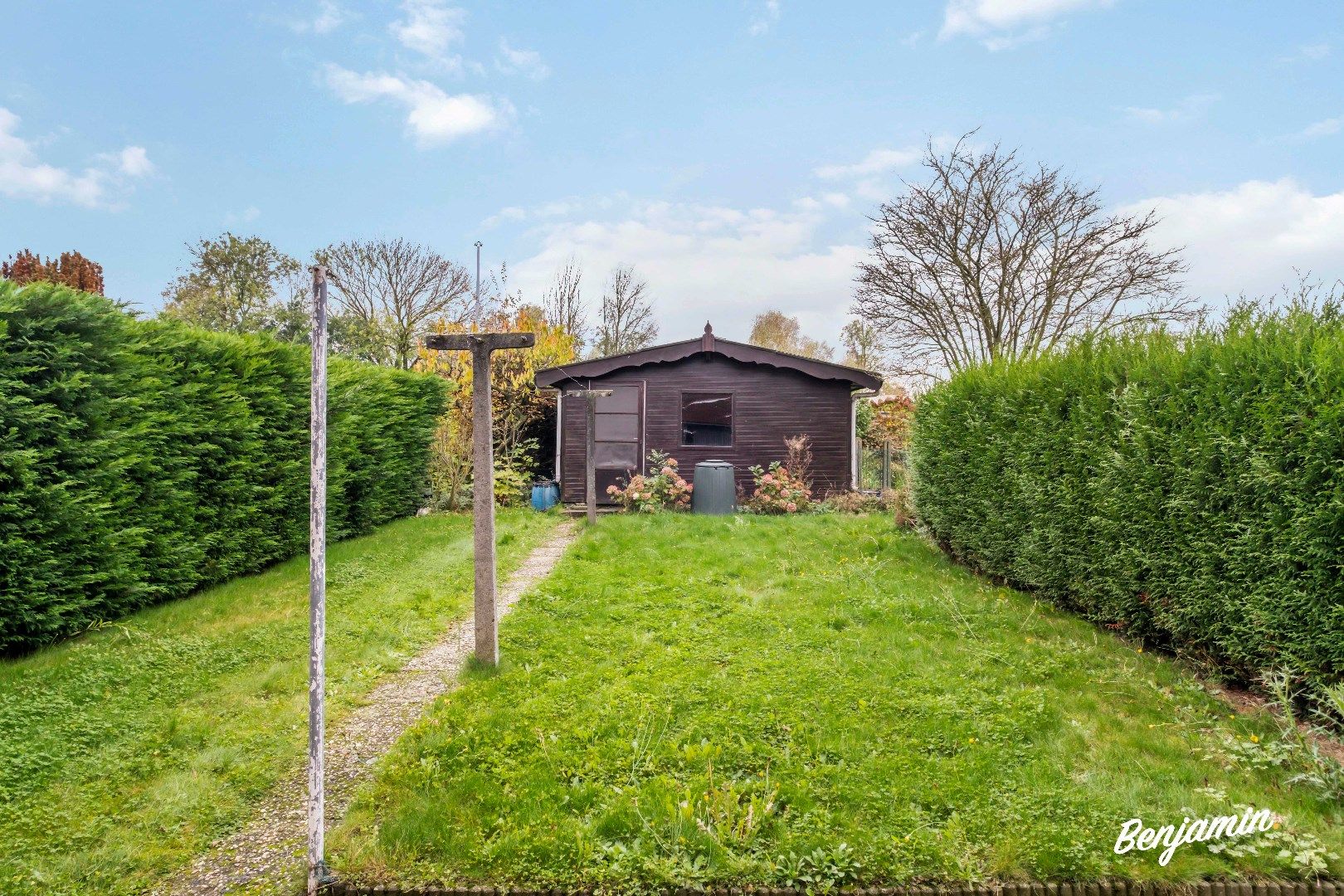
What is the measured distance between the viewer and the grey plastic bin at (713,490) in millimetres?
12109

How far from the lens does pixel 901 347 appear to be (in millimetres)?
19703

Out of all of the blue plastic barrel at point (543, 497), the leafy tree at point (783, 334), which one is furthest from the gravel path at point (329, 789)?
the leafy tree at point (783, 334)

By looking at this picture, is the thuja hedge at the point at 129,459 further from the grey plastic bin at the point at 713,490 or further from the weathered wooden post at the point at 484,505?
the grey plastic bin at the point at 713,490

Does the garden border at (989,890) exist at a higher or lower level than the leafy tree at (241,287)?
lower

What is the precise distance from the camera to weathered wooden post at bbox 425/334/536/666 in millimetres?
4359

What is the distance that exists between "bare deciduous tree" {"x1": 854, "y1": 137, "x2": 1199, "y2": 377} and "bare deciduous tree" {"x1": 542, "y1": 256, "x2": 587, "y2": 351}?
1154 centimetres

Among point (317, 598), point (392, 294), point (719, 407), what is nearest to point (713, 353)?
point (719, 407)

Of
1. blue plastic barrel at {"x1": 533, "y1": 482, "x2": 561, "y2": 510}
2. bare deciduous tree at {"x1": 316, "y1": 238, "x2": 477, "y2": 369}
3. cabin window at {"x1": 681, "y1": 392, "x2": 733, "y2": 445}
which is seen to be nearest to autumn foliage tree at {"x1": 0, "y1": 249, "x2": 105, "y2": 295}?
bare deciduous tree at {"x1": 316, "y1": 238, "x2": 477, "y2": 369}

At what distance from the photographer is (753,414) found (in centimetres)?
1373

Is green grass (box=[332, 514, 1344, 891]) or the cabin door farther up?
the cabin door

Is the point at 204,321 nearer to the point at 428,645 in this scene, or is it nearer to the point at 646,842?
the point at 428,645

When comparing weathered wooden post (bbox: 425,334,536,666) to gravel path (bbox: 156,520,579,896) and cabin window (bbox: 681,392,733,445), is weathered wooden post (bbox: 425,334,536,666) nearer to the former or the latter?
gravel path (bbox: 156,520,579,896)

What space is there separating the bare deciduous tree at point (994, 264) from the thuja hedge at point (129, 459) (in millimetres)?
16101

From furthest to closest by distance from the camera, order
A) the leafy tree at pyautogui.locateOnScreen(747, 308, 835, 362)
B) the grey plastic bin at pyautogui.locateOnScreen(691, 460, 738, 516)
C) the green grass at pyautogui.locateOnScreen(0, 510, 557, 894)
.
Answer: the leafy tree at pyautogui.locateOnScreen(747, 308, 835, 362) → the grey plastic bin at pyautogui.locateOnScreen(691, 460, 738, 516) → the green grass at pyautogui.locateOnScreen(0, 510, 557, 894)
